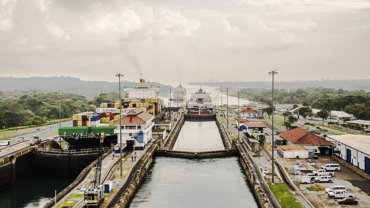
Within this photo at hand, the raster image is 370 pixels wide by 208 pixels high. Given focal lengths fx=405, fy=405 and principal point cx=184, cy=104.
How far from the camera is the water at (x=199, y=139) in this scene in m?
→ 56.8

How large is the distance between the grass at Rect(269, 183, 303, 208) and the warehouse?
8494 mm

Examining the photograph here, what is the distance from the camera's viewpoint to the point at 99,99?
127 metres

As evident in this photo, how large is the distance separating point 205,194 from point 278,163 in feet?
26.6

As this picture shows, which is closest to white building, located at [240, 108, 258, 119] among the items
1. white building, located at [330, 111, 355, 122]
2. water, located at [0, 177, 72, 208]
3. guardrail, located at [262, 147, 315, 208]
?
white building, located at [330, 111, 355, 122]

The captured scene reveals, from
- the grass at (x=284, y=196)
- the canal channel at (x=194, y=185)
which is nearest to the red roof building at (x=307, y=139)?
the canal channel at (x=194, y=185)

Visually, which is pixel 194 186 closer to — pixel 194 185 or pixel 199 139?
pixel 194 185

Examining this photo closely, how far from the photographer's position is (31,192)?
111ft

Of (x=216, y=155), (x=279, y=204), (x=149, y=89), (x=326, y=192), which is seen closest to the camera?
(x=279, y=204)

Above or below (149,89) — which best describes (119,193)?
below

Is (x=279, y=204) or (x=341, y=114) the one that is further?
(x=341, y=114)

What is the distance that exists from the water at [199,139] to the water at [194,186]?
40.6ft

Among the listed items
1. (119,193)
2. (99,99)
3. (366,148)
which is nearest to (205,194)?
(119,193)

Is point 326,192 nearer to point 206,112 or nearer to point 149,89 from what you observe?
point 149,89

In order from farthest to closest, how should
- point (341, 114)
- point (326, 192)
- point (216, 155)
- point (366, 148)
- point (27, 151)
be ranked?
point (341, 114) < point (216, 155) < point (27, 151) < point (366, 148) < point (326, 192)
